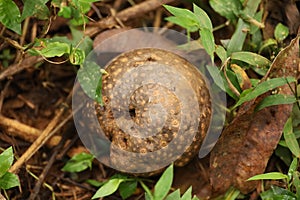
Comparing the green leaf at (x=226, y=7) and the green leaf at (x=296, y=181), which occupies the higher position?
the green leaf at (x=226, y=7)

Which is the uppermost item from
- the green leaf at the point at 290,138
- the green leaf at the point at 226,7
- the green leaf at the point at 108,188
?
the green leaf at the point at 226,7

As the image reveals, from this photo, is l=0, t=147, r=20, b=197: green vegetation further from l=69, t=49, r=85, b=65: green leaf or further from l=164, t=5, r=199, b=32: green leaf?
l=164, t=5, r=199, b=32: green leaf

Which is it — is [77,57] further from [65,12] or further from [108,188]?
[108,188]

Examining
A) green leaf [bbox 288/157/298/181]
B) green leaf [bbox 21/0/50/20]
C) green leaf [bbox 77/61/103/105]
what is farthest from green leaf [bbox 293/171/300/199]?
green leaf [bbox 21/0/50/20]

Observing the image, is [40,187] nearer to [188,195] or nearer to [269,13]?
[188,195]

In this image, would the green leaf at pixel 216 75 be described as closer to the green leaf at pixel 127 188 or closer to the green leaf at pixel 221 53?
the green leaf at pixel 221 53

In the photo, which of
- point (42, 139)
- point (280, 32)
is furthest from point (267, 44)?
point (42, 139)

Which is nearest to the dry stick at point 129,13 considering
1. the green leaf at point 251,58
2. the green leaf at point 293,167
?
the green leaf at point 251,58

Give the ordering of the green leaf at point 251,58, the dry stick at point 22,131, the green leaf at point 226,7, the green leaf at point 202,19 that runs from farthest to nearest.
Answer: the dry stick at point 22,131, the green leaf at point 226,7, the green leaf at point 251,58, the green leaf at point 202,19
